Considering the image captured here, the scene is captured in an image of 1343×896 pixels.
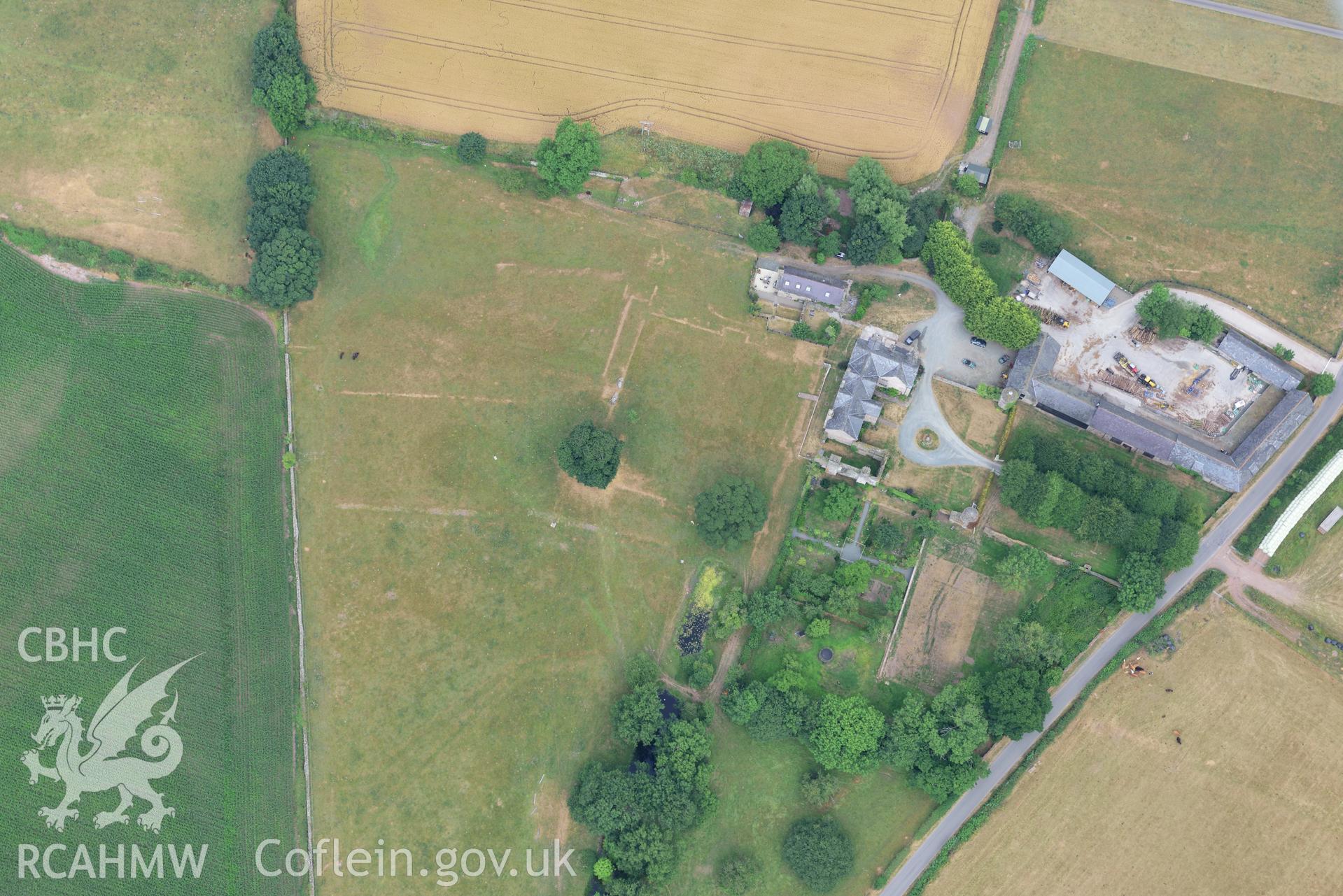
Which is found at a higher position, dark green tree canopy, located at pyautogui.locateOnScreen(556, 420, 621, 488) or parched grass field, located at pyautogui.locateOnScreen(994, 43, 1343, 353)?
parched grass field, located at pyautogui.locateOnScreen(994, 43, 1343, 353)

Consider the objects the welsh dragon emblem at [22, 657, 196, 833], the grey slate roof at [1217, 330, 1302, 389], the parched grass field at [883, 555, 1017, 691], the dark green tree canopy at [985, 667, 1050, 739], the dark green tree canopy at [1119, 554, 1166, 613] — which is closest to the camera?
the dark green tree canopy at [985, 667, 1050, 739]

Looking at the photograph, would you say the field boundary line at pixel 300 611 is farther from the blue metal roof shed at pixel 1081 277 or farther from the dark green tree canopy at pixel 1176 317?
the dark green tree canopy at pixel 1176 317

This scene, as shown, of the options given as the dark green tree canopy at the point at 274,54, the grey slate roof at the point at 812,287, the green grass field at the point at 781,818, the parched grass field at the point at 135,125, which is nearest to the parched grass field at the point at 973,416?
the grey slate roof at the point at 812,287

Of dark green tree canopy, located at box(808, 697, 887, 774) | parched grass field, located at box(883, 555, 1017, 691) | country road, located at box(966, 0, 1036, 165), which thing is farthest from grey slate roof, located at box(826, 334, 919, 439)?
dark green tree canopy, located at box(808, 697, 887, 774)

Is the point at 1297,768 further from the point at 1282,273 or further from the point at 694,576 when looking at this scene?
the point at 694,576

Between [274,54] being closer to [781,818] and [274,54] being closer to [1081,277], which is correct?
[1081,277]

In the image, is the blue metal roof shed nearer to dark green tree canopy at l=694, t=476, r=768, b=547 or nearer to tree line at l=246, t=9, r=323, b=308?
dark green tree canopy at l=694, t=476, r=768, b=547

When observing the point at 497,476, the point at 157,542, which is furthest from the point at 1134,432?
the point at 157,542

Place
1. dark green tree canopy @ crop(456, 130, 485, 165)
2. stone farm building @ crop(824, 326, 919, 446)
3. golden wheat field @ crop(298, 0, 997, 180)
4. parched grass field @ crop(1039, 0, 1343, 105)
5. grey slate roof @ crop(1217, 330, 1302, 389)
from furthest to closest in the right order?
golden wheat field @ crop(298, 0, 997, 180) → parched grass field @ crop(1039, 0, 1343, 105) → dark green tree canopy @ crop(456, 130, 485, 165) → grey slate roof @ crop(1217, 330, 1302, 389) → stone farm building @ crop(824, 326, 919, 446)
